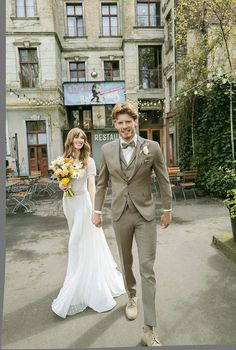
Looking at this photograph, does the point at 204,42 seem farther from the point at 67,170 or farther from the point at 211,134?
the point at 67,170

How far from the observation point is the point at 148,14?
2038cm

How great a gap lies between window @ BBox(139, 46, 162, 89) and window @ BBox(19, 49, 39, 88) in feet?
23.5

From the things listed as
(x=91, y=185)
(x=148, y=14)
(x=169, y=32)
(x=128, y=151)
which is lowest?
(x=91, y=185)

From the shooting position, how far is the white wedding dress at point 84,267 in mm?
3113

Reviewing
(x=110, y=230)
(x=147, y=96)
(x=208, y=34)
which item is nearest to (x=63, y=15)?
(x=147, y=96)

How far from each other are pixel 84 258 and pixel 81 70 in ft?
65.5

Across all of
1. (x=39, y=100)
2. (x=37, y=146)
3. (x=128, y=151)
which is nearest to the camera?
(x=128, y=151)

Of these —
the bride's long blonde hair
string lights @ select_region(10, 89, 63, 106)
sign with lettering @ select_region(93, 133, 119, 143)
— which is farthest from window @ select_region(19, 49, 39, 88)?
the bride's long blonde hair

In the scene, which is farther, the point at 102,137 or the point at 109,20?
the point at 109,20

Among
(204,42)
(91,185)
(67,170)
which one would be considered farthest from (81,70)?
(67,170)

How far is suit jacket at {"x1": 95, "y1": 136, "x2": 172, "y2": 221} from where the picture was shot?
2.63 metres

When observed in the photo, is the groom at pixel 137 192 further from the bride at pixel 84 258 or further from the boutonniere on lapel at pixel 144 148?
the bride at pixel 84 258

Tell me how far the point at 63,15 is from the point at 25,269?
20727mm

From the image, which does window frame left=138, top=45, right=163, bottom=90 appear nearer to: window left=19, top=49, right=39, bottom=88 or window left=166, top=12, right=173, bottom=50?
window left=166, top=12, right=173, bottom=50
